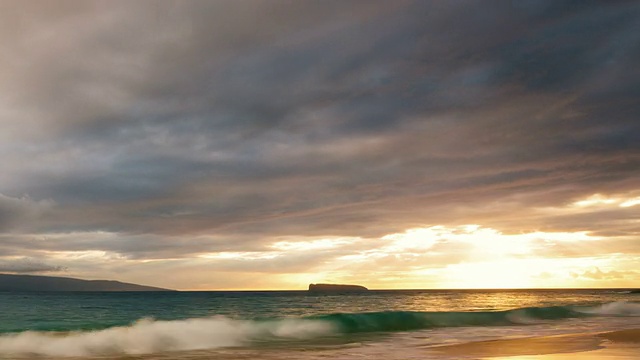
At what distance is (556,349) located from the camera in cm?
1880

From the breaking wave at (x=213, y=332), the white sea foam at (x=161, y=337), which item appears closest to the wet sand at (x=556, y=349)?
the breaking wave at (x=213, y=332)

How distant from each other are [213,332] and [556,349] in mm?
18253

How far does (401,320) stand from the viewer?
38781 millimetres

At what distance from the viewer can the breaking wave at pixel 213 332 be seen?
2402cm

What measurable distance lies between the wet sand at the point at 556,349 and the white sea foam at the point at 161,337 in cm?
1121

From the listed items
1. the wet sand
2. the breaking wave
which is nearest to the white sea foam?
the breaking wave

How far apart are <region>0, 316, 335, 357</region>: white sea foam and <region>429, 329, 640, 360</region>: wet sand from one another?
1121cm

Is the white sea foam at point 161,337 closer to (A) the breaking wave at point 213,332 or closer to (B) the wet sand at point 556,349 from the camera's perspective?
(A) the breaking wave at point 213,332

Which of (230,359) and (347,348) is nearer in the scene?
(230,359)

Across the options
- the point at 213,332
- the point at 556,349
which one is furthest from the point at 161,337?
the point at 556,349

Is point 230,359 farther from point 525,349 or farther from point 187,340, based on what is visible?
point 525,349

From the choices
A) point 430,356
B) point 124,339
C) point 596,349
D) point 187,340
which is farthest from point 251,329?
point 596,349

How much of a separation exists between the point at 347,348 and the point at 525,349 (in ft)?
21.9

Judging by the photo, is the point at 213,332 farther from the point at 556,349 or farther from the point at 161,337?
the point at 556,349
